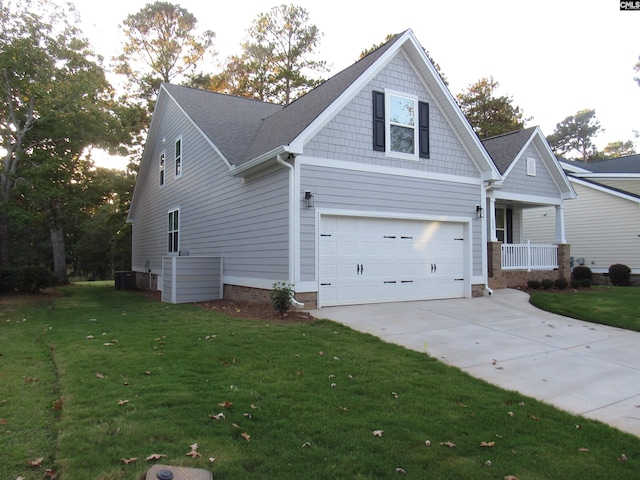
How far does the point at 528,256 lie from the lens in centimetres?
1535

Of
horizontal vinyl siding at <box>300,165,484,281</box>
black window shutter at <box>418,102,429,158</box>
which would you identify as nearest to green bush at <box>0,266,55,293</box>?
horizontal vinyl siding at <box>300,165,484,281</box>

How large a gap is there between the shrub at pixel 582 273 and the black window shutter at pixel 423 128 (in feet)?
36.5

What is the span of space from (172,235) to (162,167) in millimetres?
3359

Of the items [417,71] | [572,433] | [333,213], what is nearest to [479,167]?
[417,71]

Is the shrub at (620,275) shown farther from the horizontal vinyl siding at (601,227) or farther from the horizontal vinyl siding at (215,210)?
the horizontal vinyl siding at (215,210)

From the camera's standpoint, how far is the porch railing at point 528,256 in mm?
14836

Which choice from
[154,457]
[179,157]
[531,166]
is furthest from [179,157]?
[154,457]

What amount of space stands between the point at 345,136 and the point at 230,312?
15.7 feet

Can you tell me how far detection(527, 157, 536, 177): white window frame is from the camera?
51.2 ft

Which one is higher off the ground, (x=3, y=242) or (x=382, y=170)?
(x=382, y=170)

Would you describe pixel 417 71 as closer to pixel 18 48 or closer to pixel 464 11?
pixel 464 11

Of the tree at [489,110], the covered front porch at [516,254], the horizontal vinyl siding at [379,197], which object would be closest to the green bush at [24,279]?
the horizontal vinyl siding at [379,197]

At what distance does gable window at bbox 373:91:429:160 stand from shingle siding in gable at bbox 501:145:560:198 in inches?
197

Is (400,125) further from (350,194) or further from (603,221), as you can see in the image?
(603,221)
